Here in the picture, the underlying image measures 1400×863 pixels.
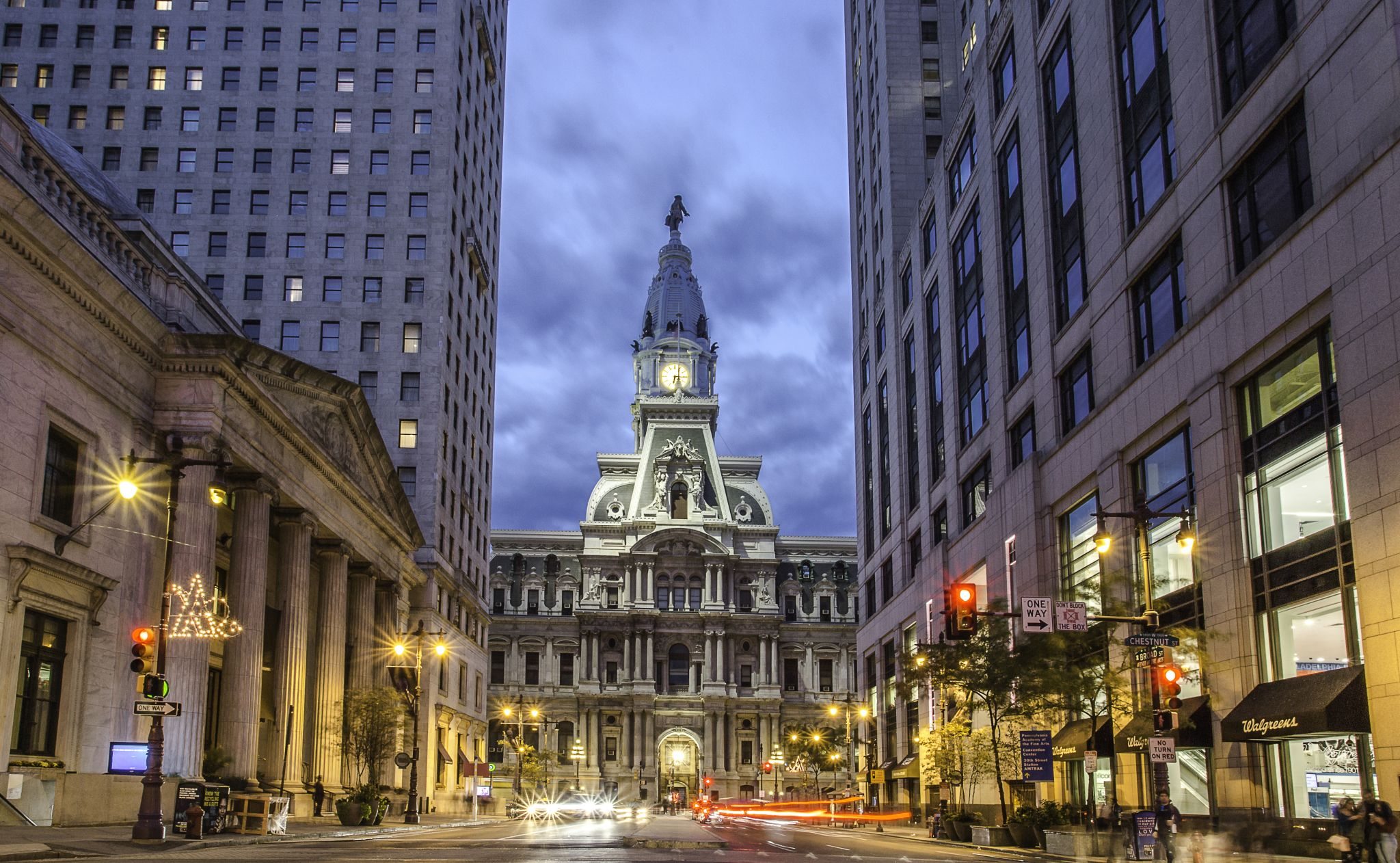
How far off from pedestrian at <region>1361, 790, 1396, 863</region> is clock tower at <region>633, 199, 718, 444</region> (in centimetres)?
13200

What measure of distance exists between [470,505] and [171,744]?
50009 mm

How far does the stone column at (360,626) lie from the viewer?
6125cm

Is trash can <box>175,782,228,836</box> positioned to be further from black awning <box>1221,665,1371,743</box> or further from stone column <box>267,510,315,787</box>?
black awning <box>1221,665,1371,743</box>

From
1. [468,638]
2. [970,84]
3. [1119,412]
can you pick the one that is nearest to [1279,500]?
[1119,412]

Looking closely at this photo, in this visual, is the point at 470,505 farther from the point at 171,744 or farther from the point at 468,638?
the point at 171,744

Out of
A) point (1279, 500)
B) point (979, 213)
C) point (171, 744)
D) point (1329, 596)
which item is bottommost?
point (171, 744)

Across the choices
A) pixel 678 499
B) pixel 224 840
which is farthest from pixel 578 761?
pixel 224 840

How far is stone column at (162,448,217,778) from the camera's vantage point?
37906 millimetres

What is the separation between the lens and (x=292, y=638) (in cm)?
4931

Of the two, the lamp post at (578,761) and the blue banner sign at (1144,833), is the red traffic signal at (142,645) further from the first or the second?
the lamp post at (578,761)

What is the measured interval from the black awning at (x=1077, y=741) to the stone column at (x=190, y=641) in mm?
25192

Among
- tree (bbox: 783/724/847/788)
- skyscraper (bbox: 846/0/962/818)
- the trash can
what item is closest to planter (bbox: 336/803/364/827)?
the trash can

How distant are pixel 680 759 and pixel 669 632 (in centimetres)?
1280

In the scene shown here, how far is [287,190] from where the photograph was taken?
3022 inches
